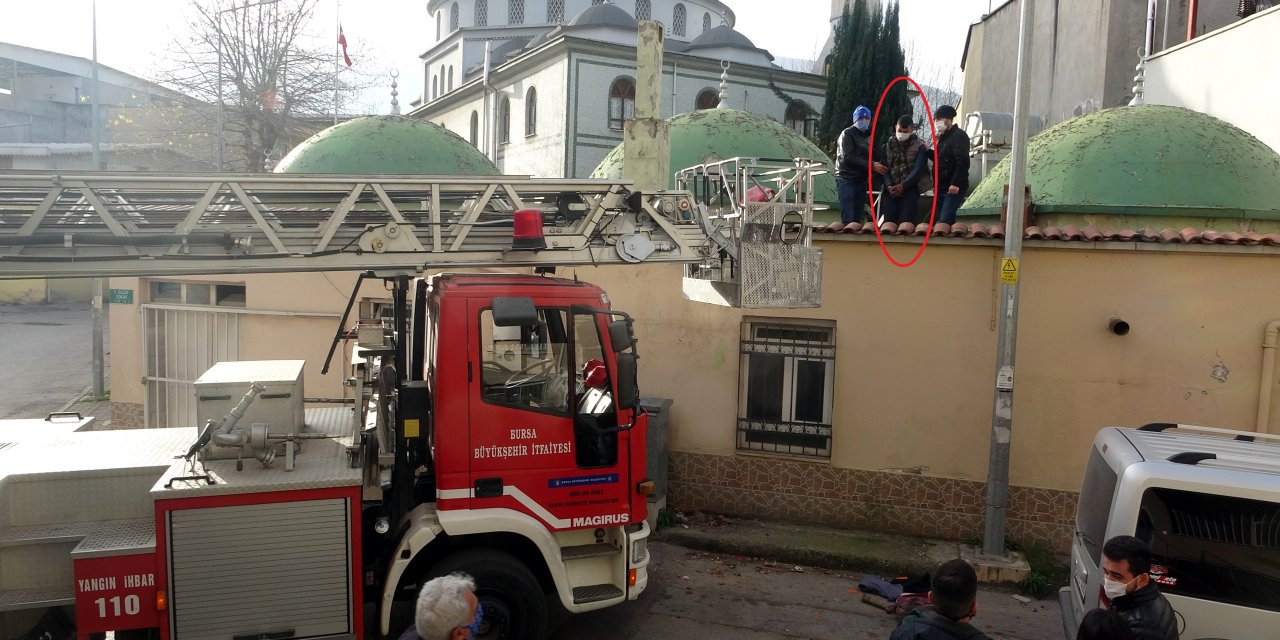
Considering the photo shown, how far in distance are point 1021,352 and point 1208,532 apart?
4.22m

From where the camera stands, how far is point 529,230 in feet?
19.6

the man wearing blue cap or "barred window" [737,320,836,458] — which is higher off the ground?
the man wearing blue cap

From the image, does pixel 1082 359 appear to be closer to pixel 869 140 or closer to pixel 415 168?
pixel 869 140

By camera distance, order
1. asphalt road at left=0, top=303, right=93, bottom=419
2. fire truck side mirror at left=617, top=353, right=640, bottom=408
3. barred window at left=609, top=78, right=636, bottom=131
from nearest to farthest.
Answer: fire truck side mirror at left=617, top=353, right=640, bottom=408, asphalt road at left=0, top=303, right=93, bottom=419, barred window at left=609, top=78, right=636, bottom=131

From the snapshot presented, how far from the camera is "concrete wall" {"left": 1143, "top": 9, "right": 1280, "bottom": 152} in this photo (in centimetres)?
1482

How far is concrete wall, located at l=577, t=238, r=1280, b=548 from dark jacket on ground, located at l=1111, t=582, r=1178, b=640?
489 cm

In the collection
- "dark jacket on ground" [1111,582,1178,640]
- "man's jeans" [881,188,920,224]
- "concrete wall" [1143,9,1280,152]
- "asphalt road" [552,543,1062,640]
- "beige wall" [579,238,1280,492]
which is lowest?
"asphalt road" [552,543,1062,640]

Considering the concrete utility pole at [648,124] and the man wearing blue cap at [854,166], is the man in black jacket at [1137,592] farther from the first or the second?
the man wearing blue cap at [854,166]

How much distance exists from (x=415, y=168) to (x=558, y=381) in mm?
8819

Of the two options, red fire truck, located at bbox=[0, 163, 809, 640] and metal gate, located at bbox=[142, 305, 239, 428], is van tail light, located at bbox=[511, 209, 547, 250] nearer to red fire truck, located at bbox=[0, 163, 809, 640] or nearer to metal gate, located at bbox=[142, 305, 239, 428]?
red fire truck, located at bbox=[0, 163, 809, 640]

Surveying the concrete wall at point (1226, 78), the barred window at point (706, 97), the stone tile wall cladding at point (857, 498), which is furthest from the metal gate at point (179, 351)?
the barred window at point (706, 97)

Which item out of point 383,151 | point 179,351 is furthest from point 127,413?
point 383,151

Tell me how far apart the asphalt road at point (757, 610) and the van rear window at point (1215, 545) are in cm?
253

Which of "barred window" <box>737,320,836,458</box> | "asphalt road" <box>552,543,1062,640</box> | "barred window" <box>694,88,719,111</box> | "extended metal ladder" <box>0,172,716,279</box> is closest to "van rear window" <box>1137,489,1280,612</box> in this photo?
"asphalt road" <box>552,543,1062,640</box>
